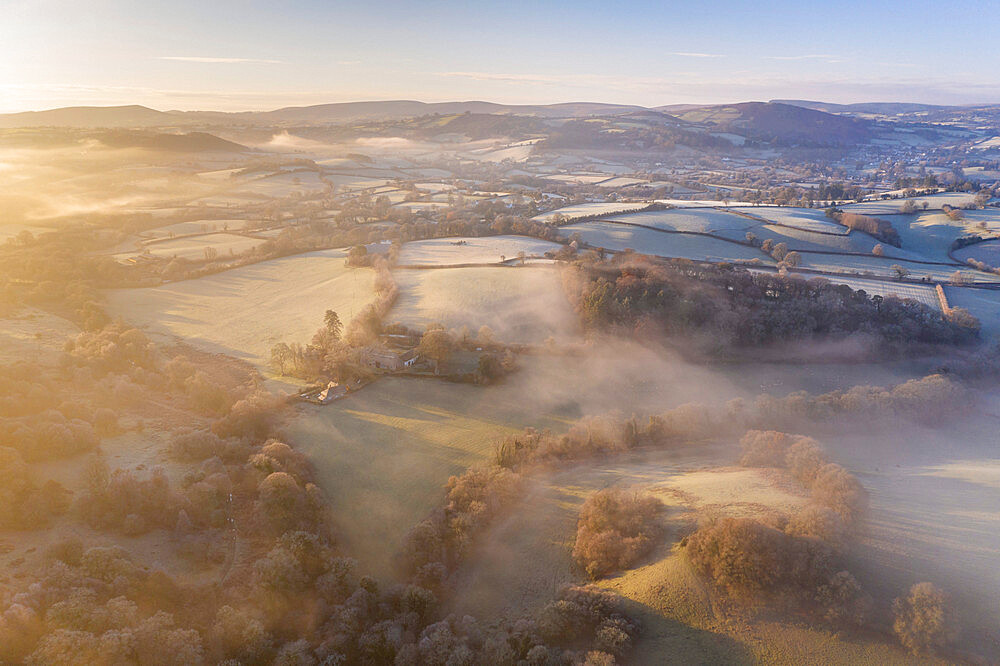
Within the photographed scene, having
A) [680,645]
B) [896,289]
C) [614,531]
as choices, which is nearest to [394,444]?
[614,531]

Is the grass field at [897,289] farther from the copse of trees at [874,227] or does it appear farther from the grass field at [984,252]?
the grass field at [984,252]

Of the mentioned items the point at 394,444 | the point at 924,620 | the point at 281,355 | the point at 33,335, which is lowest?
the point at 394,444

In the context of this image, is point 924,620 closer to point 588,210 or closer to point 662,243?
point 662,243

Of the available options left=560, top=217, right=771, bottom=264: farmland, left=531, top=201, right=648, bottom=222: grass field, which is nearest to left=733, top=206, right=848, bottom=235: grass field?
left=560, top=217, right=771, bottom=264: farmland

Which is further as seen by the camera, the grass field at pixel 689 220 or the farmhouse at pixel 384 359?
the grass field at pixel 689 220

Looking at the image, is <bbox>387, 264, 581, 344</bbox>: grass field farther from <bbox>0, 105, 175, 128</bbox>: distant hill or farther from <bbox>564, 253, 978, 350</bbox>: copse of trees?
<bbox>0, 105, 175, 128</bbox>: distant hill

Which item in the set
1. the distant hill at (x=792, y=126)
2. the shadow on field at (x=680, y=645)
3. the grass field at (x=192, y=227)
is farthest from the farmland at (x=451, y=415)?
the distant hill at (x=792, y=126)
